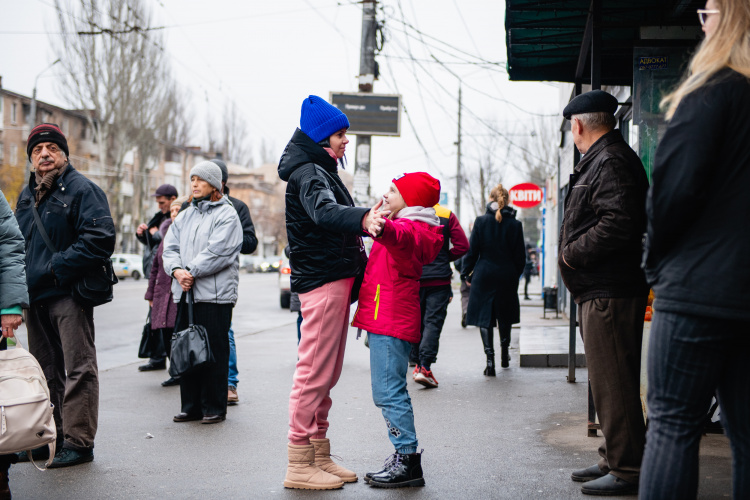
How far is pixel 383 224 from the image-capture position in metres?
3.86

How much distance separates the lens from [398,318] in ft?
14.2

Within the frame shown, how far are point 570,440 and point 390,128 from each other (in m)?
11.2

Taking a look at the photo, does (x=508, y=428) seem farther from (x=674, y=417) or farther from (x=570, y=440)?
(x=674, y=417)

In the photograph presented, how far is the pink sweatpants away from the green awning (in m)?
2.65

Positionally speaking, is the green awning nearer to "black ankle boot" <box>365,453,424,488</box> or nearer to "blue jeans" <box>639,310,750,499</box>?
"black ankle boot" <box>365,453,424,488</box>

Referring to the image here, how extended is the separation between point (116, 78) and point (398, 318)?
46271 mm

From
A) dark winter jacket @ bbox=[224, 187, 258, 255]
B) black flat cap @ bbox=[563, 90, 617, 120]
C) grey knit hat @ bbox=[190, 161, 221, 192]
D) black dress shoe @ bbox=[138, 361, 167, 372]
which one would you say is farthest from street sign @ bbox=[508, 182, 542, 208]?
black flat cap @ bbox=[563, 90, 617, 120]

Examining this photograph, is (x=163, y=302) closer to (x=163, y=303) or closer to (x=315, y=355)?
(x=163, y=303)

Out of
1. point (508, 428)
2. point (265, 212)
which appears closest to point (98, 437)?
point (508, 428)

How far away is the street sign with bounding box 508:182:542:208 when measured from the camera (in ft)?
77.3

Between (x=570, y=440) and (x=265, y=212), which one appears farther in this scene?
(x=265, y=212)

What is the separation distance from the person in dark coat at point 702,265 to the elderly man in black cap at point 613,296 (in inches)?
53.0

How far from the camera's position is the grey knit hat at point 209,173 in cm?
633

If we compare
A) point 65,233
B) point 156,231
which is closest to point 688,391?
point 65,233
